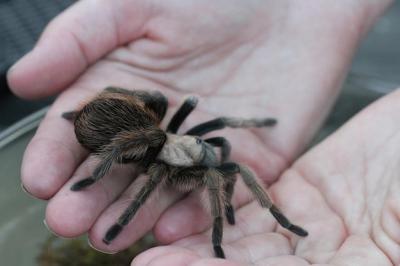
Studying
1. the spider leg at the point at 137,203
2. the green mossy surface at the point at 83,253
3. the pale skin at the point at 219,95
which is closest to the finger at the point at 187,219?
the pale skin at the point at 219,95

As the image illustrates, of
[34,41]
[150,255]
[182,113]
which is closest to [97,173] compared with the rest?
[150,255]

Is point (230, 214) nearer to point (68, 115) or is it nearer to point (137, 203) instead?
point (137, 203)

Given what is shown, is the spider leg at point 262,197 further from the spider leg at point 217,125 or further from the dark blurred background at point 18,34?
the dark blurred background at point 18,34

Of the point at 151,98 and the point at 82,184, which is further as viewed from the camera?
the point at 151,98

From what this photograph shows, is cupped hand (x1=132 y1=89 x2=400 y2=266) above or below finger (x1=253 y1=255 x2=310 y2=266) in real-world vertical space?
below

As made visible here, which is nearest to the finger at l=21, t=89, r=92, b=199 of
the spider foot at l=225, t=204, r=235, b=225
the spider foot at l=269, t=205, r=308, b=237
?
the spider foot at l=225, t=204, r=235, b=225

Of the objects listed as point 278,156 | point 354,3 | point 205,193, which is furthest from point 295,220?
point 354,3

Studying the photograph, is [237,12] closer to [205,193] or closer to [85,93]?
[85,93]

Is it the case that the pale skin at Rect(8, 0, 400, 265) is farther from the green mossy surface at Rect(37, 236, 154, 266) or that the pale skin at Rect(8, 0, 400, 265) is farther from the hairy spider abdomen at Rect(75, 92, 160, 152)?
the green mossy surface at Rect(37, 236, 154, 266)
